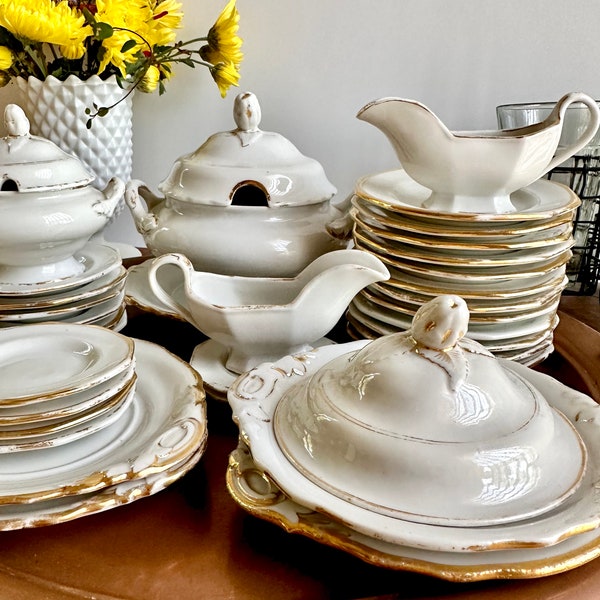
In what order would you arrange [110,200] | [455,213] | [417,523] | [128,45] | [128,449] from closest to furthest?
[417,523] → [128,449] → [455,213] → [110,200] → [128,45]

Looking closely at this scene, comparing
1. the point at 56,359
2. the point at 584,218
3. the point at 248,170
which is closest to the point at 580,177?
the point at 584,218

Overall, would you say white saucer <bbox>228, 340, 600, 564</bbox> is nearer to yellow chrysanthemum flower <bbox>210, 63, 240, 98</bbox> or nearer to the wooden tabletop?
the wooden tabletop

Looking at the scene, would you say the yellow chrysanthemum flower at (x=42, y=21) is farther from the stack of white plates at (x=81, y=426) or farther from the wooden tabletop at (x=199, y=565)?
the wooden tabletop at (x=199, y=565)

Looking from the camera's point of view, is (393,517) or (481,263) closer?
(393,517)

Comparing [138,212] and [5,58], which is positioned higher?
[5,58]

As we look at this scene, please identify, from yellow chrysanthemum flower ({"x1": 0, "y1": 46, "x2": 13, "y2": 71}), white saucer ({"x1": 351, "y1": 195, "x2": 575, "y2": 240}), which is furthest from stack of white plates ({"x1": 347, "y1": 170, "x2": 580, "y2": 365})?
yellow chrysanthemum flower ({"x1": 0, "y1": 46, "x2": 13, "y2": 71})

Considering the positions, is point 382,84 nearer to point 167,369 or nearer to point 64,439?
point 167,369

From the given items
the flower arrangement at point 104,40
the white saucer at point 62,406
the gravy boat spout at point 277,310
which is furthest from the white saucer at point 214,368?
the flower arrangement at point 104,40

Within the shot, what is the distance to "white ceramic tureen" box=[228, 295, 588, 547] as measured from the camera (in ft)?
1.09

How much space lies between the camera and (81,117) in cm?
82

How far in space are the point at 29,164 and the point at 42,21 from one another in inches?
9.1

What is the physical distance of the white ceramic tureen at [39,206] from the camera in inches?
22.6

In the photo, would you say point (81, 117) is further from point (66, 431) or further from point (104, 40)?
point (66, 431)

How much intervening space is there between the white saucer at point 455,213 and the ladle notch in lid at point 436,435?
174mm
